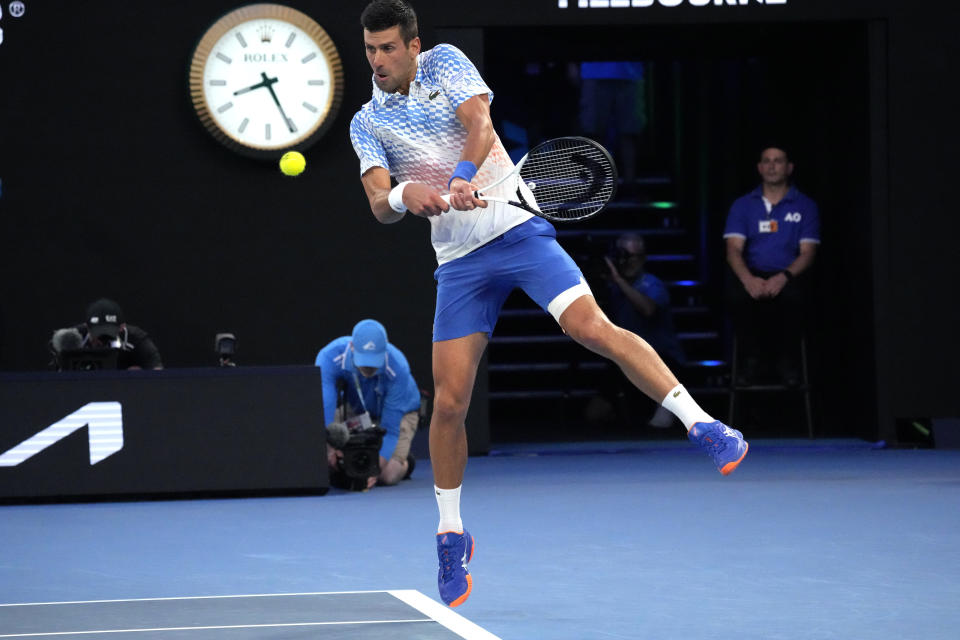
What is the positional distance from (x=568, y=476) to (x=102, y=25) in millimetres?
4189

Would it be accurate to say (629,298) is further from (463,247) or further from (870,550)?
(463,247)

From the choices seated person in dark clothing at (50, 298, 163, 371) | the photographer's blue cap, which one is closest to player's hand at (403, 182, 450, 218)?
the photographer's blue cap

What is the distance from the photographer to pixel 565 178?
15.3 ft

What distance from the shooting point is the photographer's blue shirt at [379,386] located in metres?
8.45

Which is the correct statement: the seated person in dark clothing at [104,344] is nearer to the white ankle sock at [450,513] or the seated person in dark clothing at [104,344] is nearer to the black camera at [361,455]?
the black camera at [361,455]

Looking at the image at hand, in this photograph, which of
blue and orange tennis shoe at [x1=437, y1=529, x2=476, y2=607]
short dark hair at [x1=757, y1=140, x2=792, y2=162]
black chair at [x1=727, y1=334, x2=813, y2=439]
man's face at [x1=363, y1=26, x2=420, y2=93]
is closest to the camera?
man's face at [x1=363, y1=26, x2=420, y2=93]

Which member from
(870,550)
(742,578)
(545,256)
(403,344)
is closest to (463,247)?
(545,256)

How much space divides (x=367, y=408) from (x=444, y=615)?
393 centimetres

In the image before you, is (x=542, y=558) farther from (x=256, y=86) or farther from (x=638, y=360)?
(x=256, y=86)

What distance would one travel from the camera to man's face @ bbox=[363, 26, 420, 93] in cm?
446

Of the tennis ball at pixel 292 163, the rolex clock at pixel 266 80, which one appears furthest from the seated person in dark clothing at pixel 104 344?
the rolex clock at pixel 266 80

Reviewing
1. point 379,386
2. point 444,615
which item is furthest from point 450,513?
point 379,386

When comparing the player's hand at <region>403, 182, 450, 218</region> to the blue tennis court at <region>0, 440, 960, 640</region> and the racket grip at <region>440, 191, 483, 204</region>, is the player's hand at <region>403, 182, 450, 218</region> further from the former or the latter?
the blue tennis court at <region>0, 440, 960, 640</region>

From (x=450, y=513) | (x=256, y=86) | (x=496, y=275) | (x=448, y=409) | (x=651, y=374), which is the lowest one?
(x=450, y=513)
